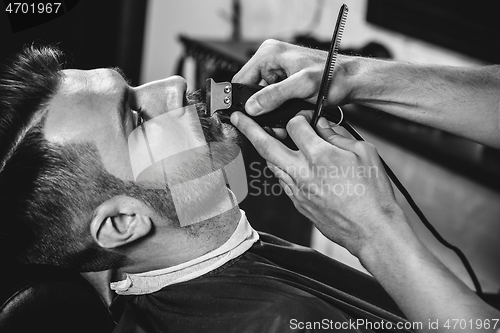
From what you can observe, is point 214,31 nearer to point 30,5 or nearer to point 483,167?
point 30,5

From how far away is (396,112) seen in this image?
4.30 feet

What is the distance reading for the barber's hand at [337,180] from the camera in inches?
36.6

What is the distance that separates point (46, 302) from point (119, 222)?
241mm

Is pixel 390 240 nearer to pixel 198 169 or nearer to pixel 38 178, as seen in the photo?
pixel 198 169

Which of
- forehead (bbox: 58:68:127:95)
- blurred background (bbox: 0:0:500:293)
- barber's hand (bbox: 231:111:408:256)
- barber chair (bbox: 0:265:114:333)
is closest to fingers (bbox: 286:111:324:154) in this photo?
barber's hand (bbox: 231:111:408:256)

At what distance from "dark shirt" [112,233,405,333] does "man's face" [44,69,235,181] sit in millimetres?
325

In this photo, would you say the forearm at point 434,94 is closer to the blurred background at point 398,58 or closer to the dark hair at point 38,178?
the dark hair at point 38,178

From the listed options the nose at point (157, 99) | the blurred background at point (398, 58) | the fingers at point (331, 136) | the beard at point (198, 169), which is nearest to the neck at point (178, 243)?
the beard at point (198, 169)

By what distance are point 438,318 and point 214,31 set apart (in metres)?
3.43

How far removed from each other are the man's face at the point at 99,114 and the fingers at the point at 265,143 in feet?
0.71

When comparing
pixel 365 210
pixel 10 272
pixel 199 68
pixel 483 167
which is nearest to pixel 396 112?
pixel 365 210

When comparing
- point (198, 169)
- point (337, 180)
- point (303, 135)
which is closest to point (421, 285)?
point (337, 180)

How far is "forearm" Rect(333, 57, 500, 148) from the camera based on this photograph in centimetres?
125

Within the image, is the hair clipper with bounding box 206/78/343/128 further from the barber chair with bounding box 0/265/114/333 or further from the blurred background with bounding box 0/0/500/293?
the blurred background with bounding box 0/0/500/293
